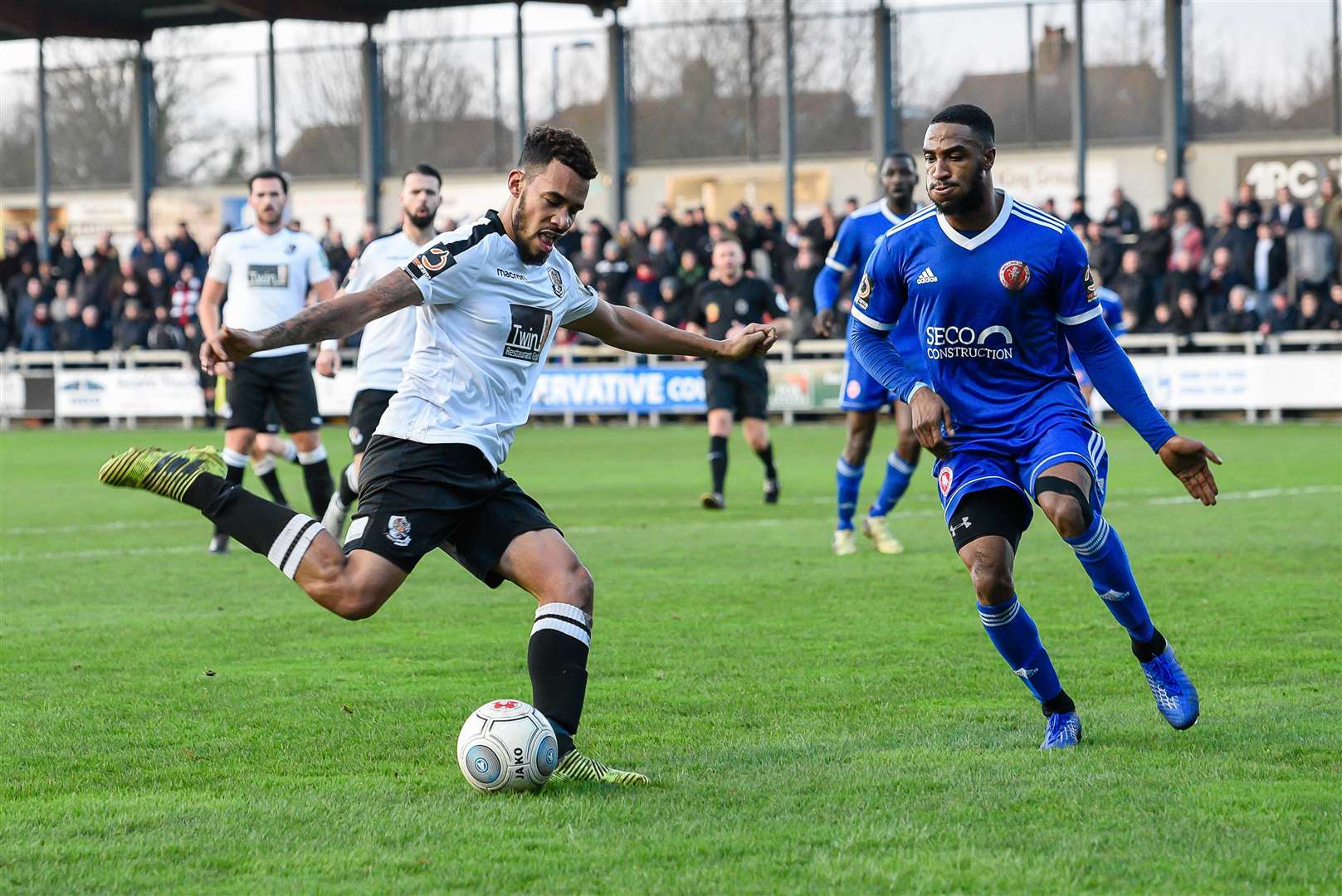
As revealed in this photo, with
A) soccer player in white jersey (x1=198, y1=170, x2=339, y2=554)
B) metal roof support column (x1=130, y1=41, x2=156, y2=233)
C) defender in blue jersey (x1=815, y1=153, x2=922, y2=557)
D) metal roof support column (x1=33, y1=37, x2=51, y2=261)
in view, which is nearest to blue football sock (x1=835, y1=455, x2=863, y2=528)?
defender in blue jersey (x1=815, y1=153, x2=922, y2=557)

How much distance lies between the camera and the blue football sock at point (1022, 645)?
5.76 meters

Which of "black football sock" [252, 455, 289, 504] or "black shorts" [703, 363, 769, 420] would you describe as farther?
"black shorts" [703, 363, 769, 420]

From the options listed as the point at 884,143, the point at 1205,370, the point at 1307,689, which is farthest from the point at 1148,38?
the point at 1307,689

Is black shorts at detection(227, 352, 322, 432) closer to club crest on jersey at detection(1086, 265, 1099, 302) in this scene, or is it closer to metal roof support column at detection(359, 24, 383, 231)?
club crest on jersey at detection(1086, 265, 1099, 302)

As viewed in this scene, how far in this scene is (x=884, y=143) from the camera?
108ft

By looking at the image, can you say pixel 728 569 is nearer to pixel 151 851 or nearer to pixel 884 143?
pixel 151 851

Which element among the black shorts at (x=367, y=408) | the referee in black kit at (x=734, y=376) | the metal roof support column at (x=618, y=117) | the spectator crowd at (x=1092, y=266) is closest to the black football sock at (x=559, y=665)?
the black shorts at (x=367, y=408)

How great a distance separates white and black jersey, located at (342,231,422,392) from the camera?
1085 centimetres

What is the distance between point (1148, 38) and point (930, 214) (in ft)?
88.7

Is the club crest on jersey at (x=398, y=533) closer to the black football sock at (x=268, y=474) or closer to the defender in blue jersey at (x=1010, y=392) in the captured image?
the defender in blue jersey at (x=1010, y=392)

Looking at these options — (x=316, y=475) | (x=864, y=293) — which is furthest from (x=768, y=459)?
(x=864, y=293)

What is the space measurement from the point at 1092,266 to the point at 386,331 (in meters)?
13.4

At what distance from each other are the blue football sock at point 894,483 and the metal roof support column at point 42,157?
2955 centimetres

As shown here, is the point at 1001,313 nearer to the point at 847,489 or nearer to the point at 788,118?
the point at 847,489
